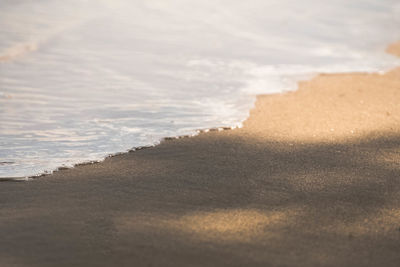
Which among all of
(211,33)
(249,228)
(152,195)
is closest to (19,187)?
(152,195)

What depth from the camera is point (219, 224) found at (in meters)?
2.23

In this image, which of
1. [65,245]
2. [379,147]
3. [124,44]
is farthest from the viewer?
[124,44]

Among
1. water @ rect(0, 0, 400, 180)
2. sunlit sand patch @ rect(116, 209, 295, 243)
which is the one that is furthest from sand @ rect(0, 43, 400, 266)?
water @ rect(0, 0, 400, 180)

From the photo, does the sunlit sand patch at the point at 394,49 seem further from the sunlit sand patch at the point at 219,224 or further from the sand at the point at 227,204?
the sunlit sand patch at the point at 219,224

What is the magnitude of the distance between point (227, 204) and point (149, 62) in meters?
3.11

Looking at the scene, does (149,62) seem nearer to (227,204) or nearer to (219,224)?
(227,204)

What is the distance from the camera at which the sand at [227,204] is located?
80.0 inches

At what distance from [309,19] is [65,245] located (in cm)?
675

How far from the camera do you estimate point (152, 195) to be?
2.50 m

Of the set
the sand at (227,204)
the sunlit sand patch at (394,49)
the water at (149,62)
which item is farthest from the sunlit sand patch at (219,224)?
the sunlit sand patch at (394,49)

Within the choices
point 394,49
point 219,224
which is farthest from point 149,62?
point 219,224

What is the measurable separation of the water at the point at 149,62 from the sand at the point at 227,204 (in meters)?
0.35

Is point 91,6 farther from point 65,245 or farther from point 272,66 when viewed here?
point 65,245

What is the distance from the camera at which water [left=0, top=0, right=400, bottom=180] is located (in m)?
3.48
